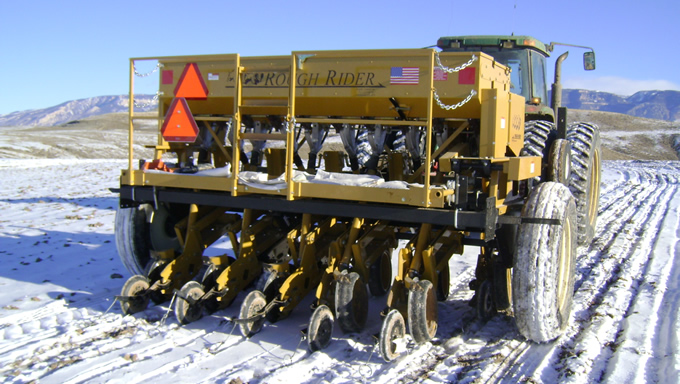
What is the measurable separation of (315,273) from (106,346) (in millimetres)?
1795

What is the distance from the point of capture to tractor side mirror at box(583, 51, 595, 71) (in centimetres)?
846

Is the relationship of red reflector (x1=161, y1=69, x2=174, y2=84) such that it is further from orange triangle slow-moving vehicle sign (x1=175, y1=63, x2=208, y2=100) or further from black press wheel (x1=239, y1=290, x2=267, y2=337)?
black press wheel (x1=239, y1=290, x2=267, y2=337)

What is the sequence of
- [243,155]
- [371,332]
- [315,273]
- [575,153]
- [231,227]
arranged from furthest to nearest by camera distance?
1. [575,153]
2. [243,155]
3. [231,227]
4. [315,273]
5. [371,332]

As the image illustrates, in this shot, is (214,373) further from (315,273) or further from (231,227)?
(231,227)

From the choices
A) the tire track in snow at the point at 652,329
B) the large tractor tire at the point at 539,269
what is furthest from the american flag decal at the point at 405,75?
the tire track in snow at the point at 652,329

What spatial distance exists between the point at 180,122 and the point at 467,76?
2524mm

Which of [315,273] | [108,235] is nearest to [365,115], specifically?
[315,273]

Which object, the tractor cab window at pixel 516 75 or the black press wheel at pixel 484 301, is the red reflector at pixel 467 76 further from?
the tractor cab window at pixel 516 75

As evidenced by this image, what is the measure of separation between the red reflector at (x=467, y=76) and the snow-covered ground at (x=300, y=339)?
2003 mm

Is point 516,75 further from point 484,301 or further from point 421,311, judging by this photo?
point 421,311

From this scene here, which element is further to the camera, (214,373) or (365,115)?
(365,115)

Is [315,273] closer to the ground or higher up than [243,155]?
closer to the ground

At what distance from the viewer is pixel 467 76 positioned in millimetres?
4742

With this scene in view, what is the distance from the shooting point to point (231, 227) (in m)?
5.71
